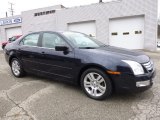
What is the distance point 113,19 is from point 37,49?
12014 mm

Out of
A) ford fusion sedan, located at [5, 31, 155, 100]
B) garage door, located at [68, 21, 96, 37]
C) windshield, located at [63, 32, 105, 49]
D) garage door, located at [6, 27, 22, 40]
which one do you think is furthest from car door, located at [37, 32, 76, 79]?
garage door, located at [6, 27, 22, 40]

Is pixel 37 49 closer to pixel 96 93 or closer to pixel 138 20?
pixel 96 93

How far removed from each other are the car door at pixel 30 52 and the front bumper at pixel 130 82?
225 cm

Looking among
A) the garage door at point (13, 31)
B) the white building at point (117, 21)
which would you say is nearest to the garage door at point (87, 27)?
the white building at point (117, 21)

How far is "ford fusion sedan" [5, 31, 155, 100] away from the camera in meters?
3.53

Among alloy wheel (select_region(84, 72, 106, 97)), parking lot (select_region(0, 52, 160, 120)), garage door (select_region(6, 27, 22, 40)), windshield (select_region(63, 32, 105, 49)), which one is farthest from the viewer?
garage door (select_region(6, 27, 22, 40))

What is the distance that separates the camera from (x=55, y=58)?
440 centimetres

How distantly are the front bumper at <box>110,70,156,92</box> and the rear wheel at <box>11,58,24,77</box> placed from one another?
10.3 feet

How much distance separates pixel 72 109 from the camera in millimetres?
3469

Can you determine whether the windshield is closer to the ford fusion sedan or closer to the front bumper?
the ford fusion sedan

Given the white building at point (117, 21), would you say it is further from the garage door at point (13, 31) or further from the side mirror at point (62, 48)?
the side mirror at point (62, 48)

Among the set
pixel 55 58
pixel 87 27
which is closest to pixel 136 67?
pixel 55 58

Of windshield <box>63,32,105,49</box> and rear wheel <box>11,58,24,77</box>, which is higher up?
windshield <box>63,32,105,49</box>

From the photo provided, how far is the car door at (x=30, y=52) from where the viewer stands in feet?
16.2
